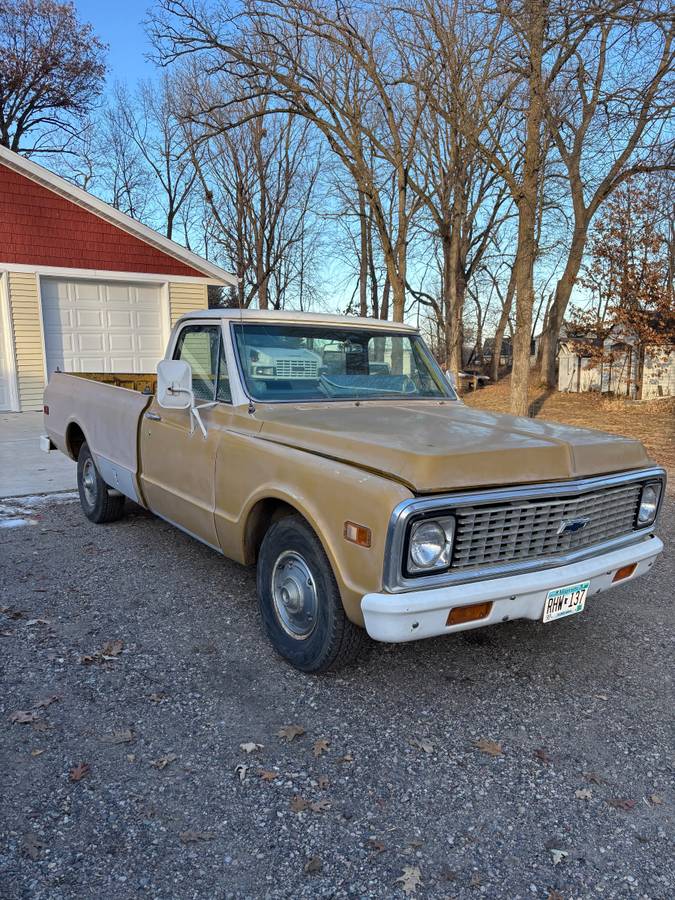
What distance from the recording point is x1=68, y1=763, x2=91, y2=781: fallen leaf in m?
2.46

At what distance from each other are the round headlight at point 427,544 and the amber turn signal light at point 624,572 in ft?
3.79

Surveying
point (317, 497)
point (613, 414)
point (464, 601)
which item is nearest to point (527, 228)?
point (613, 414)

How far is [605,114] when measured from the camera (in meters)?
9.99

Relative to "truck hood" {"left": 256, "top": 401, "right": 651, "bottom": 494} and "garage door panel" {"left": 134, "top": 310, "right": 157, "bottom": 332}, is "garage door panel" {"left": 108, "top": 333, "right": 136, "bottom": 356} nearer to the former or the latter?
"garage door panel" {"left": 134, "top": 310, "right": 157, "bottom": 332}

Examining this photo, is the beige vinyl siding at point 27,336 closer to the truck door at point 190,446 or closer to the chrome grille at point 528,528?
the truck door at point 190,446

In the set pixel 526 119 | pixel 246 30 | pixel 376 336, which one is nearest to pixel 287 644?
pixel 376 336

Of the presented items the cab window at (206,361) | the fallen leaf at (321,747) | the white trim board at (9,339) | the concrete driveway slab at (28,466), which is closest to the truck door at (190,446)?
the cab window at (206,361)

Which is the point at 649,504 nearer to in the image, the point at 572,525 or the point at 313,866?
the point at 572,525

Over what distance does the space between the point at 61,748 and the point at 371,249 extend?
98.6ft

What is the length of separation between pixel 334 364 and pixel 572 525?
193cm

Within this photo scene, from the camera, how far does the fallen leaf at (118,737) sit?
2682mm

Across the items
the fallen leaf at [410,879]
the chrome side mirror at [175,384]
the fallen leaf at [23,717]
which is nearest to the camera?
the fallen leaf at [410,879]

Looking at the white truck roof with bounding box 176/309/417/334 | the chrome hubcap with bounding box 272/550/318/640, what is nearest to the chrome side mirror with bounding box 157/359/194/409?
the white truck roof with bounding box 176/309/417/334

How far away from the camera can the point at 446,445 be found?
110 inches
